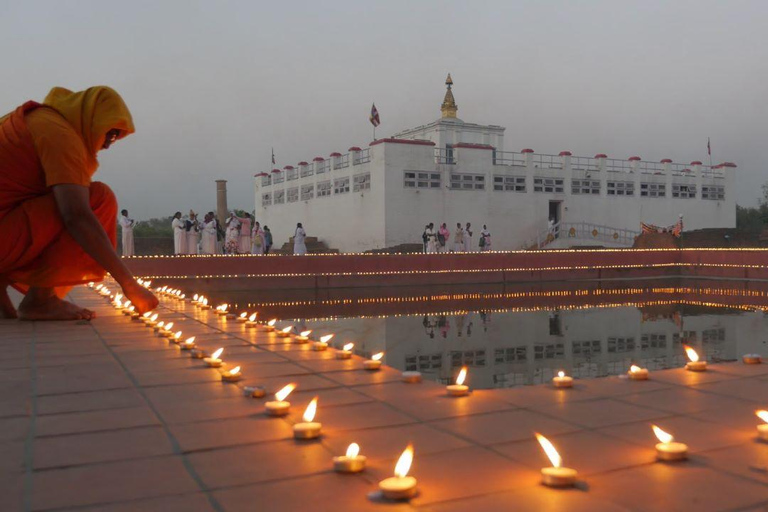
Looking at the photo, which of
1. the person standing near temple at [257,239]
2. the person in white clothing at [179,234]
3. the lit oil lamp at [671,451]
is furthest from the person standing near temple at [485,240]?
the lit oil lamp at [671,451]

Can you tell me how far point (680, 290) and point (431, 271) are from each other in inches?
222

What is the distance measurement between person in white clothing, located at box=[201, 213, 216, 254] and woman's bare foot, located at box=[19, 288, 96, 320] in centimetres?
1503

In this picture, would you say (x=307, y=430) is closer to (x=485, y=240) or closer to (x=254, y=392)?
(x=254, y=392)

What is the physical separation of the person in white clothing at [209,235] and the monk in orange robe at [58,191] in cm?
1530

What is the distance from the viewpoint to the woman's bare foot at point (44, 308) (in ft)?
19.1

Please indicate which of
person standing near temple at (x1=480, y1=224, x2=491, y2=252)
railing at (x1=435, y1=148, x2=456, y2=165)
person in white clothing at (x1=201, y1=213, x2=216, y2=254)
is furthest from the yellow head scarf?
railing at (x1=435, y1=148, x2=456, y2=165)

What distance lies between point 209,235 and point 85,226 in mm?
16056

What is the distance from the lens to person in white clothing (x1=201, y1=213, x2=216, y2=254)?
20.8 meters

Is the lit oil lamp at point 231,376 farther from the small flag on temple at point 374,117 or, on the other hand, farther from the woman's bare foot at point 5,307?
the small flag on temple at point 374,117

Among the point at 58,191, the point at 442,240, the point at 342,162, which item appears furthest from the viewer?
the point at 342,162

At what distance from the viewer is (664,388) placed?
11.0 ft

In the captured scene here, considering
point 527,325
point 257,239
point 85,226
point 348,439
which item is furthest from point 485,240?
point 348,439

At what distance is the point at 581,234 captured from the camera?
104 feet

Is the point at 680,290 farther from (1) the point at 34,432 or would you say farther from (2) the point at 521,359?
(1) the point at 34,432
